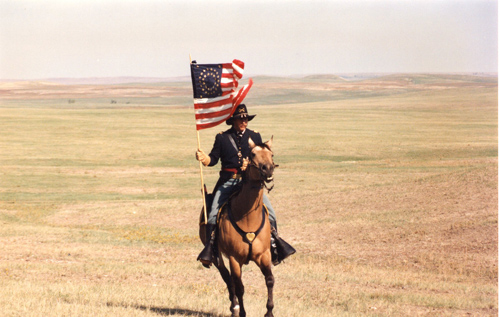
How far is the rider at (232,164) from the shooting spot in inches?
481

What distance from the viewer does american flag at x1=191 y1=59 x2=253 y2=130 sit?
1309cm

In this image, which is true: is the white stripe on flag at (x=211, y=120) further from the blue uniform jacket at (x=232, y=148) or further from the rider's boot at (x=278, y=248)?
the rider's boot at (x=278, y=248)

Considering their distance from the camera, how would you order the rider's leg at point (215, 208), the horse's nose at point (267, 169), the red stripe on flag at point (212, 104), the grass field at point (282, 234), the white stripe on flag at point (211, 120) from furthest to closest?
the grass field at point (282, 234) → the red stripe on flag at point (212, 104) → the white stripe on flag at point (211, 120) → the rider's leg at point (215, 208) → the horse's nose at point (267, 169)

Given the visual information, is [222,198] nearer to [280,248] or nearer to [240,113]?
[280,248]

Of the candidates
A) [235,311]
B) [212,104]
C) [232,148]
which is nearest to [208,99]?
[212,104]

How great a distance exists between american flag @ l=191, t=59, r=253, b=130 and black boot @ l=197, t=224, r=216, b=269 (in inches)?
81.8

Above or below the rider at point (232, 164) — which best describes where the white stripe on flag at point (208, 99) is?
above

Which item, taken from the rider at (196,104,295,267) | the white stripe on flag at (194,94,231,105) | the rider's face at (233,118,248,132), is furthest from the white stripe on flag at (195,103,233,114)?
the rider's face at (233,118,248,132)

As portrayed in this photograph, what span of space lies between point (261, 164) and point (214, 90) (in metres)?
3.38

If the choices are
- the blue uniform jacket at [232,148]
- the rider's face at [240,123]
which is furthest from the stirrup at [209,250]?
the rider's face at [240,123]

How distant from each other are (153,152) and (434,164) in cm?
2612

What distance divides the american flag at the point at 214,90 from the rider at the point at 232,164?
0.70 metres

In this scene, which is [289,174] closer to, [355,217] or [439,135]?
[355,217]

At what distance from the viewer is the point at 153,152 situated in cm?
6219
